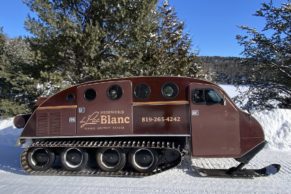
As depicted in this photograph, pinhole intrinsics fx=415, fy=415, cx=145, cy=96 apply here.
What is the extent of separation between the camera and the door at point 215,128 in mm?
9547

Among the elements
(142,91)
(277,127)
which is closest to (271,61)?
(277,127)

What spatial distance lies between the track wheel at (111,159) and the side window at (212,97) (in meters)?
2.37

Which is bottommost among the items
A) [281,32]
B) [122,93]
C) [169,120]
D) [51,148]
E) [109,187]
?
[109,187]

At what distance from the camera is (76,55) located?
17938mm

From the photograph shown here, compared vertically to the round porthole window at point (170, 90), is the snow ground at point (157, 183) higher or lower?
lower

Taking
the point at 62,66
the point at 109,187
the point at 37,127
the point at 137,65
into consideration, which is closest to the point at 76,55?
the point at 62,66

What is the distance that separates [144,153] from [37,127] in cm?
277

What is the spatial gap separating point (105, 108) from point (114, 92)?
0.44m

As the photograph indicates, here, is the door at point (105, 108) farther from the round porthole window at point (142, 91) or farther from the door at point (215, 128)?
the door at point (215, 128)

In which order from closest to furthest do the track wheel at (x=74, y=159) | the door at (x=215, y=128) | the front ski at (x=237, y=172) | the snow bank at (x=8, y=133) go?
the front ski at (x=237, y=172), the door at (x=215, y=128), the track wheel at (x=74, y=159), the snow bank at (x=8, y=133)

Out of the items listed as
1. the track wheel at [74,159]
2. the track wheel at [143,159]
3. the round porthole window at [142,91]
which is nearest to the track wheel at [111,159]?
the track wheel at [143,159]

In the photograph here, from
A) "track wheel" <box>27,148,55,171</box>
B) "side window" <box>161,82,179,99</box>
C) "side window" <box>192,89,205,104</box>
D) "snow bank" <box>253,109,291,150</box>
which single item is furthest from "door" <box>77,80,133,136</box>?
"snow bank" <box>253,109,291,150</box>

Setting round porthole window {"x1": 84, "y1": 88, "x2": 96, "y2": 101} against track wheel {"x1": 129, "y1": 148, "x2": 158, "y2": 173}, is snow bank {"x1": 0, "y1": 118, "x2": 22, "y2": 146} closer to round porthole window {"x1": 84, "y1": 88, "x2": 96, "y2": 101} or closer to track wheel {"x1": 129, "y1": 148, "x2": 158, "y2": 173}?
round porthole window {"x1": 84, "y1": 88, "x2": 96, "y2": 101}

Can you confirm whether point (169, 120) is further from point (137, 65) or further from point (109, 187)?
point (137, 65)
